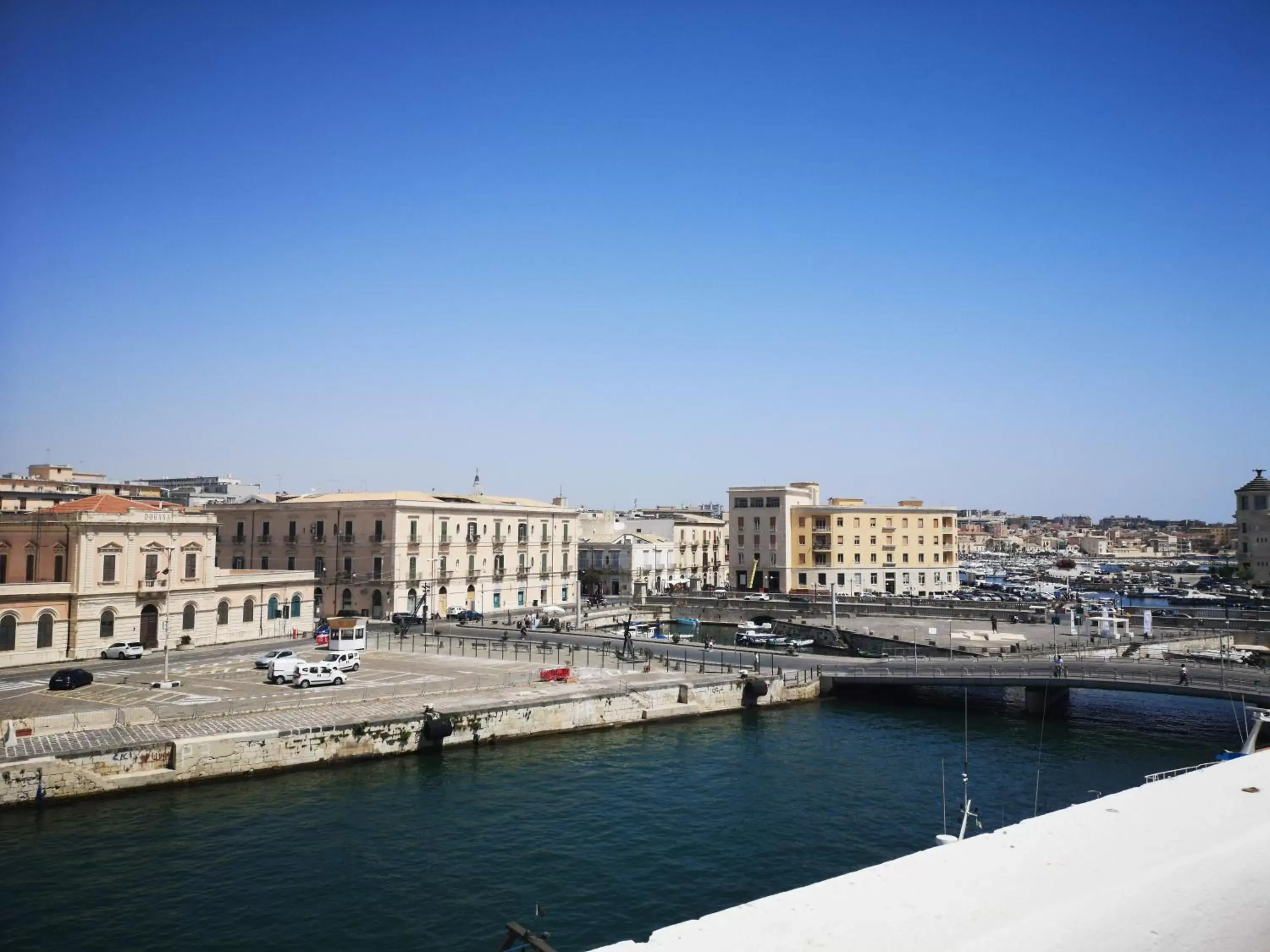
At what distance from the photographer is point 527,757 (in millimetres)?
36750

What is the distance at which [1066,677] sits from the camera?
46.0m

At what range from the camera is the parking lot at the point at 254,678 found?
36.5 metres

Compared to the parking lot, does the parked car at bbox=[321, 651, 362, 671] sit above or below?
above

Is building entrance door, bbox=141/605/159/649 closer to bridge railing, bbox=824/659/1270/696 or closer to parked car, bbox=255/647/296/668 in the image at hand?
parked car, bbox=255/647/296/668

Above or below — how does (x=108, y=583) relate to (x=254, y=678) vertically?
above

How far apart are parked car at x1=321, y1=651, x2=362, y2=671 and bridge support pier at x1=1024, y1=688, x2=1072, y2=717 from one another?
36.1 meters

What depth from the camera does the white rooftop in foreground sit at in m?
11.1

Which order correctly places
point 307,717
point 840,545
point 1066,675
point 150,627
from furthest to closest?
point 840,545 < point 150,627 < point 1066,675 < point 307,717

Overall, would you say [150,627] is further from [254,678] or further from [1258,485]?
[1258,485]

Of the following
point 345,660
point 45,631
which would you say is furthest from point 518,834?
point 45,631

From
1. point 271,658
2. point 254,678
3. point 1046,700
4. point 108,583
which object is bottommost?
point 1046,700

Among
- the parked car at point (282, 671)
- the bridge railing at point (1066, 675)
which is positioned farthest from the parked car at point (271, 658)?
the bridge railing at point (1066, 675)

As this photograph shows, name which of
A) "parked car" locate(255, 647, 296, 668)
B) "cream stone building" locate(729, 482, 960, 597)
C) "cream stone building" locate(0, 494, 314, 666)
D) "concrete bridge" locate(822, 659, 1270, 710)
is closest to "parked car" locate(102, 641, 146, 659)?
"cream stone building" locate(0, 494, 314, 666)

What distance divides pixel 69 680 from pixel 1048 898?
135ft
